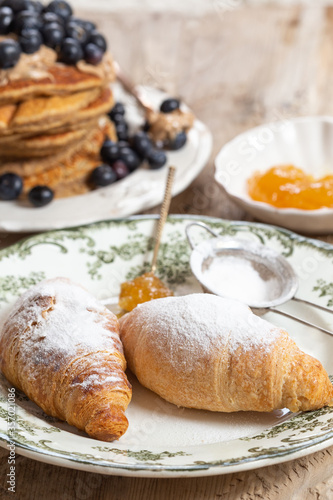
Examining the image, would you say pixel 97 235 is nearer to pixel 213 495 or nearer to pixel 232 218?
pixel 232 218

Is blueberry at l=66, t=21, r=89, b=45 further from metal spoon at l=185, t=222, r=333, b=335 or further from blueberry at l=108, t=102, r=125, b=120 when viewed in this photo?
metal spoon at l=185, t=222, r=333, b=335

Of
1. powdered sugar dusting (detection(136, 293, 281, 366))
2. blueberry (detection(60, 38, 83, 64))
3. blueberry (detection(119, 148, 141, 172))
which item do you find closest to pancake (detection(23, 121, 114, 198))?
blueberry (detection(119, 148, 141, 172))

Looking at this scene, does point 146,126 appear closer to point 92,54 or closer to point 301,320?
point 92,54

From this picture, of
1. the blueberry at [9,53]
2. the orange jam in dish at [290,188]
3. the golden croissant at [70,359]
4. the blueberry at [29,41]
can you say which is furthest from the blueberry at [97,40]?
the golden croissant at [70,359]

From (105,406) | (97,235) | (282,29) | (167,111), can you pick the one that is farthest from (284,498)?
(282,29)

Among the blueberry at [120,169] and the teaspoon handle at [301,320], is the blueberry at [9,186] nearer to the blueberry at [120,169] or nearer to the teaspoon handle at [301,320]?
the blueberry at [120,169]
